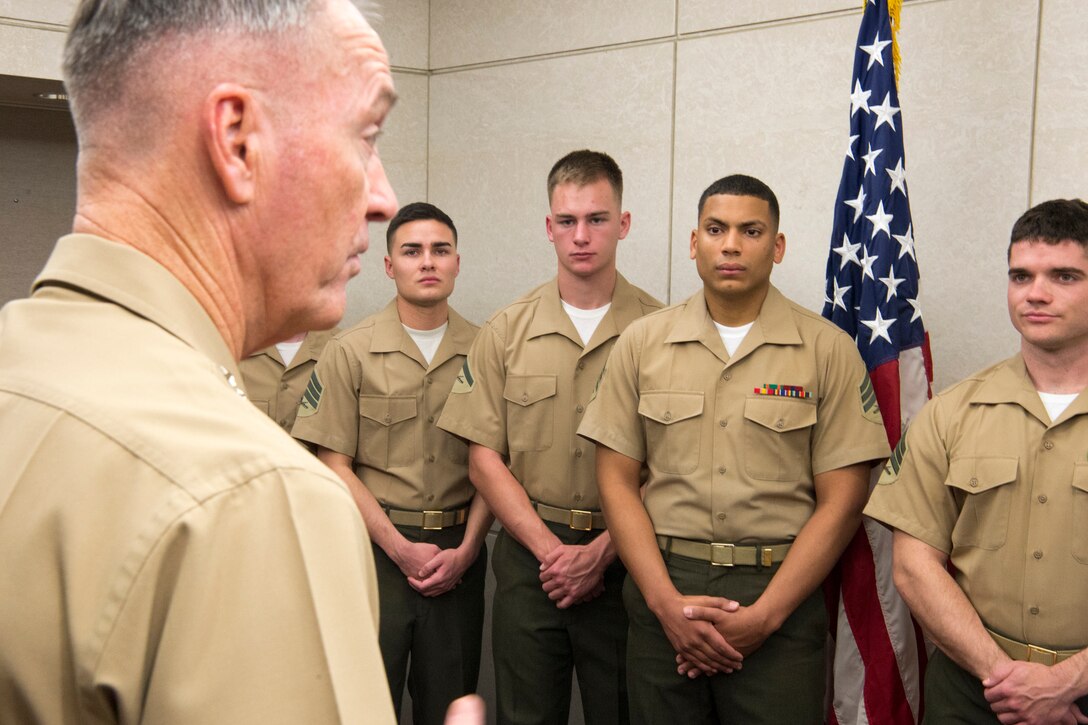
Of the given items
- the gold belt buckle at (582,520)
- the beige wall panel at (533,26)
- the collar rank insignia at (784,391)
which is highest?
the beige wall panel at (533,26)

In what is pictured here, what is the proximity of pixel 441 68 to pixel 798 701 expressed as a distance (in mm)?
3197

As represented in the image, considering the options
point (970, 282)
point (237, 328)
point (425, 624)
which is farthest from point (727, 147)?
point (237, 328)

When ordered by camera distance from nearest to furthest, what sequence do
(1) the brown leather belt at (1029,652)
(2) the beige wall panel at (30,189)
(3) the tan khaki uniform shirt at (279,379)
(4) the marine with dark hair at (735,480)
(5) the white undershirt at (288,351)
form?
(1) the brown leather belt at (1029,652)
(4) the marine with dark hair at (735,480)
(3) the tan khaki uniform shirt at (279,379)
(5) the white undershirt at (288,351)
(2) the beige wall panel at (30,189)

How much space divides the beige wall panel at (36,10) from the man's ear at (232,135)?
11.7 ft

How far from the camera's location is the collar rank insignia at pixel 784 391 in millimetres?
2779

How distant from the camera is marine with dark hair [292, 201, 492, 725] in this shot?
3344 mm

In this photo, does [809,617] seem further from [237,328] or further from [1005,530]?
[237,328]

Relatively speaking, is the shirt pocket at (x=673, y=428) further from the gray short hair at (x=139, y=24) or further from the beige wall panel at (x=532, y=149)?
the gray short hair at (x=139, y=24)

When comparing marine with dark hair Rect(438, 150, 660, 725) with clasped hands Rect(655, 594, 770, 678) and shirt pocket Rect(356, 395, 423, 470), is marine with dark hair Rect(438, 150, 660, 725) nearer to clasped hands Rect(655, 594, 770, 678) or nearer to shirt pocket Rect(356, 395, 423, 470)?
shirt pocket Rect(356, 395, 423, 470)

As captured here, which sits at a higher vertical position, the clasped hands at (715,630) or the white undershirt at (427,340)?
the white undershirt at (427,340)

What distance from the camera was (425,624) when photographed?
335 centimetres

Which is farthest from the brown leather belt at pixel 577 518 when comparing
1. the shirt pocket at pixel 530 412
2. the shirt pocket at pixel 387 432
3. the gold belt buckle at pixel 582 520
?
the shirt pocket at pixel 387 432

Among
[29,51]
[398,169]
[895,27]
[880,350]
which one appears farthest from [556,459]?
[29,51]

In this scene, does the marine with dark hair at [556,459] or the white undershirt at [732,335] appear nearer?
the white undershirt at [732,335]
